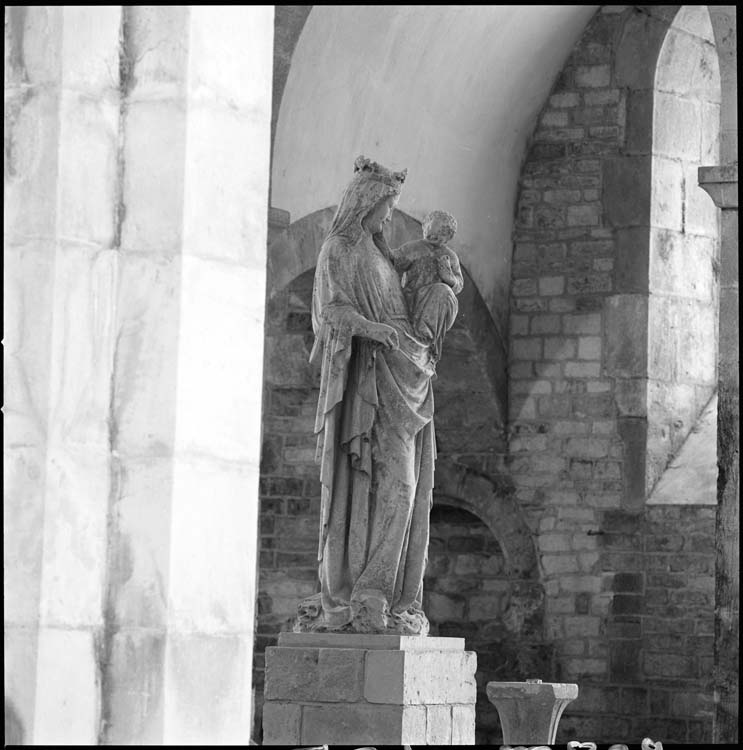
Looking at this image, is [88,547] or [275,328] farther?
[275,328]

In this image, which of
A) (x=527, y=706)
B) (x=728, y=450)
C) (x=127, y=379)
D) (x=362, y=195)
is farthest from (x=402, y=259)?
(x=127, y=379)

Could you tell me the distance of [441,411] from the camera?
12.4 meters

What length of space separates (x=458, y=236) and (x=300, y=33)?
2170mm

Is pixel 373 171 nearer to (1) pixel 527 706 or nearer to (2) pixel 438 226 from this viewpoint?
(2) pixel 438 226

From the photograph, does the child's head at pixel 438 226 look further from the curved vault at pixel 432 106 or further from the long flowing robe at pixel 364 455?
the curved vault at pixel 432 106

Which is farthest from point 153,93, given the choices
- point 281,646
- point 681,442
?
point 681,442

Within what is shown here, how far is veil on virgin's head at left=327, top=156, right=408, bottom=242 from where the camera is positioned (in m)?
7.75

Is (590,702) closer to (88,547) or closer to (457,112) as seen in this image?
(457,112)

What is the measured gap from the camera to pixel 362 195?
775 cm

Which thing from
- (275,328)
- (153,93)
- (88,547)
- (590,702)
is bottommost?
(590,702)

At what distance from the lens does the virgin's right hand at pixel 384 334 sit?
750 cm

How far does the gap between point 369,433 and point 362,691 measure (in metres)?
0.98

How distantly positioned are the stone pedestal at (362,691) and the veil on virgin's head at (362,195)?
1.57 meters

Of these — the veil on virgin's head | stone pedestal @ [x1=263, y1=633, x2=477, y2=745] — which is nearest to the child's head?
the veil on virgin's head
